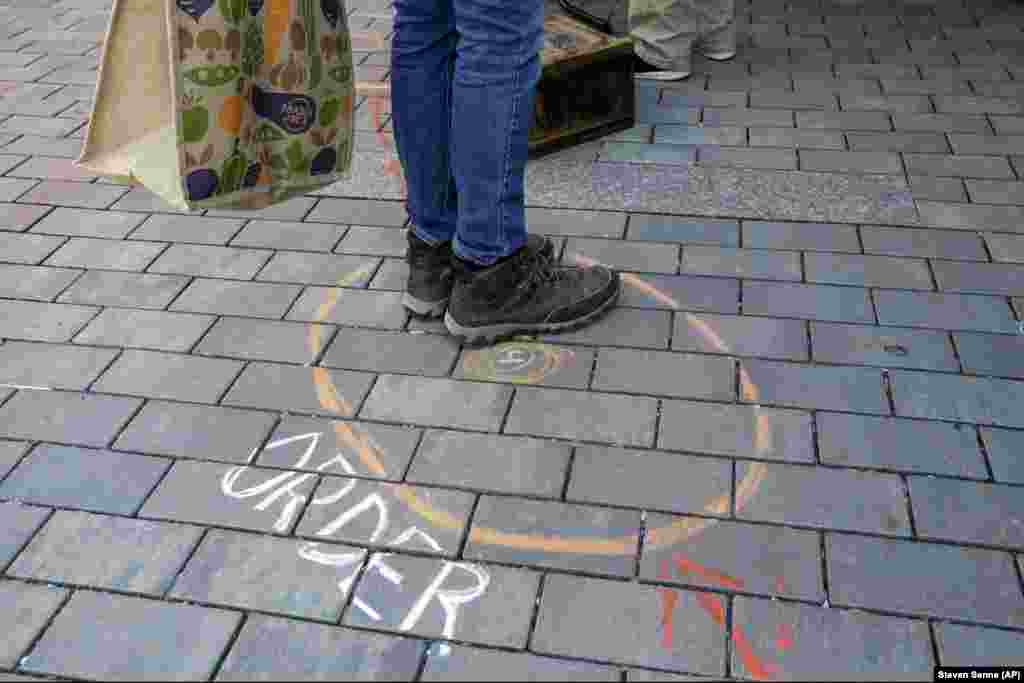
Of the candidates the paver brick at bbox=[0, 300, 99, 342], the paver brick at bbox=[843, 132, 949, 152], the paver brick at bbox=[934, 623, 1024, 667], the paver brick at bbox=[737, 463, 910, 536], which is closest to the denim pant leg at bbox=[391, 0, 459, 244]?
the paver brick at bbox=[0, 300, 99, 342]

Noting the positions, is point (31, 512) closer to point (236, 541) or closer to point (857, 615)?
point (236, 541)

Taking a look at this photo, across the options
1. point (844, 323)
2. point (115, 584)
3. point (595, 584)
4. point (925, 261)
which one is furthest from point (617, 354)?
point (115, 584)

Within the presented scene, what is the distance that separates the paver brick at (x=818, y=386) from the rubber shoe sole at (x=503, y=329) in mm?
439

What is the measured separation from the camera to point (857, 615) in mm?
1845

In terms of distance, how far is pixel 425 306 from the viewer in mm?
2734

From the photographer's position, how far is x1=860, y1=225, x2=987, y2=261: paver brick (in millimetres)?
2998

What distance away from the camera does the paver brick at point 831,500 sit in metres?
2.05

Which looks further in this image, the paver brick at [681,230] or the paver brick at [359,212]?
the paver brick at [359,212]

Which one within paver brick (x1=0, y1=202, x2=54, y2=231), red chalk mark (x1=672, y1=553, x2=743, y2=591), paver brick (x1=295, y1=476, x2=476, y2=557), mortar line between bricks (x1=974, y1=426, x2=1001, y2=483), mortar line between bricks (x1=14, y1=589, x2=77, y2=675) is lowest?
paver brick (x1=0, y1=202, x2=54, y2=231)

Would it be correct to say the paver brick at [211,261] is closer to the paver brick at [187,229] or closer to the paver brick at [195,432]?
the paver brick at [187,229]

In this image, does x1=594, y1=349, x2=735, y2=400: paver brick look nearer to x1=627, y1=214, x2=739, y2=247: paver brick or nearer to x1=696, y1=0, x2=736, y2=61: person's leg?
x1=627, y1=214, x2=739, y2=247: paver brick

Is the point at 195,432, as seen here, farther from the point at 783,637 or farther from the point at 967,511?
the point at 967,511

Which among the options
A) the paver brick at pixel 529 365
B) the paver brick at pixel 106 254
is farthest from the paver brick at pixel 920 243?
the paver brick at pixel 106 254

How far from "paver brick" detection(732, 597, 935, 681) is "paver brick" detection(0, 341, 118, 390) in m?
1.71
